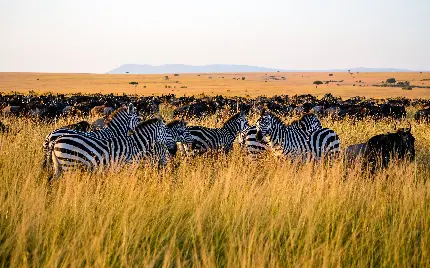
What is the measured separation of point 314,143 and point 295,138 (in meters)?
0.45

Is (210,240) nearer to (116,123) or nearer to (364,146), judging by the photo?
(116,123)

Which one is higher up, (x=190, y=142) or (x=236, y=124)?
(x=236, y=124)

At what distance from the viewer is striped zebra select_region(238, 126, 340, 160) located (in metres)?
10.4

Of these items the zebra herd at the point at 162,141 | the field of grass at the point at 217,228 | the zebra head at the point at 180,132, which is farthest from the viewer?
the zebra head at the point at 180,132

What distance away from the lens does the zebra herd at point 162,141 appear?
763 centimetres

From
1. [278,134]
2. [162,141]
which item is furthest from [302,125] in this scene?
[162,141]

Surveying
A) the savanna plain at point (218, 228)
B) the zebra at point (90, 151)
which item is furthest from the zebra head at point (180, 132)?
the savanna plain at point (218, 228)

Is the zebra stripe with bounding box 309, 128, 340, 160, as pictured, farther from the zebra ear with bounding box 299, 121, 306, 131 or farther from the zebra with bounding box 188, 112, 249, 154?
the zebra with bounding box 188, 112, 249, 154

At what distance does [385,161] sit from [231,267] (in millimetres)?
6642

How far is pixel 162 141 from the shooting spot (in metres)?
9.56

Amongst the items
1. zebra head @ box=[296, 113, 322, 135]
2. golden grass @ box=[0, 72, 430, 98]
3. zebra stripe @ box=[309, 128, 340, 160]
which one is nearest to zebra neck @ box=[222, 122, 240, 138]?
zebra head @ box=[296, 113, 322, 135]

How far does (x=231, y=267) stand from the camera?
3990 mm

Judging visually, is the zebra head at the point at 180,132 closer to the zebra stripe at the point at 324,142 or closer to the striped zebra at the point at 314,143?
the striped zebra at the point at 314,143

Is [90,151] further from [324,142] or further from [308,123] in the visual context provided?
[308,123]
